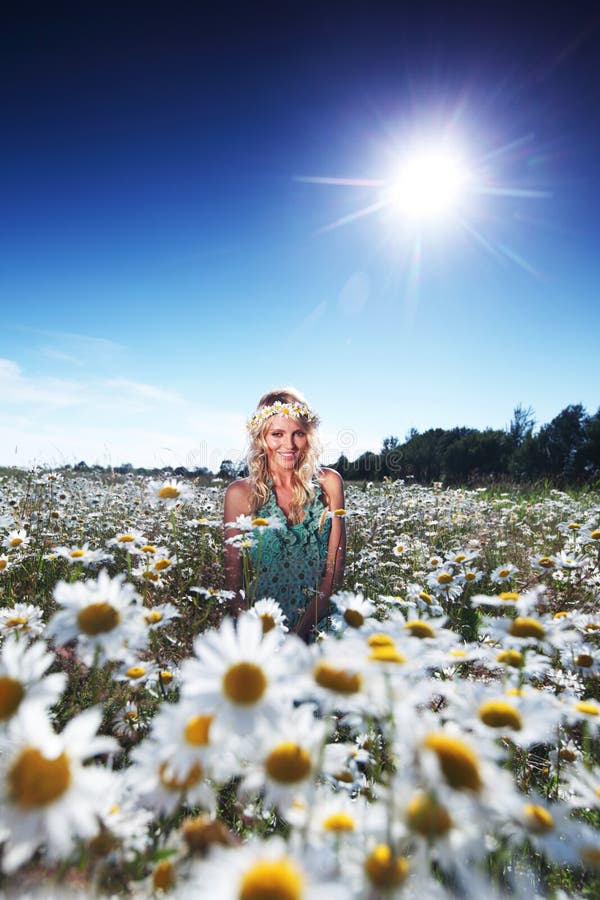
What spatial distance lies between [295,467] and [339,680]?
3767mm

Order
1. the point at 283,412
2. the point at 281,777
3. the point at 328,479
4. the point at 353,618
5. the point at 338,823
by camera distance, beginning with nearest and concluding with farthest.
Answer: the point at 281,777, the point at 338,823, the point at 353,618, the point at 283,412, the point at 328,479

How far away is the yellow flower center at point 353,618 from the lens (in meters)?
1.55

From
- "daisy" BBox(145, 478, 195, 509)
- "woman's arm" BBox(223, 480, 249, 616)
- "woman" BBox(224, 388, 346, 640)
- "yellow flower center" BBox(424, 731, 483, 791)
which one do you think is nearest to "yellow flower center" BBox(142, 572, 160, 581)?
"daisy" BBox(145, 478, 195, 509)

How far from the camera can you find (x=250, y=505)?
4258 mm

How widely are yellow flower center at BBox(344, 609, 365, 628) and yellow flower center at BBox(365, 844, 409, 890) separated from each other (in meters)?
0.81

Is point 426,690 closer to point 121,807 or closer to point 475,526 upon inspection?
point 121,807

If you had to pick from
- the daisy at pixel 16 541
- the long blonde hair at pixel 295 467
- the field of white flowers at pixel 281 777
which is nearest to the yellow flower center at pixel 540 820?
the field of white flowers at pixel 281 777

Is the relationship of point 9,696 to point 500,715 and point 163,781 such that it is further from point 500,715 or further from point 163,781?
point 500,715

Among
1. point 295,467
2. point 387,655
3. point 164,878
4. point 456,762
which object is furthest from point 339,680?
point 295,467

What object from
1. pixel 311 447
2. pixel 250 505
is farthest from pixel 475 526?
pixel 250 505

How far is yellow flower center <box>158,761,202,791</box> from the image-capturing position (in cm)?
83

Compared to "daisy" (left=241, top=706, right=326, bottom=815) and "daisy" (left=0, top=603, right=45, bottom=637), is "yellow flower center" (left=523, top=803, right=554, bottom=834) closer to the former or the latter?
"daisy" (left=241, top=706, right=326, bottom=815)

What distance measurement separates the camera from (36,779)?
756 mm

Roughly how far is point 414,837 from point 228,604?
9.30ft
